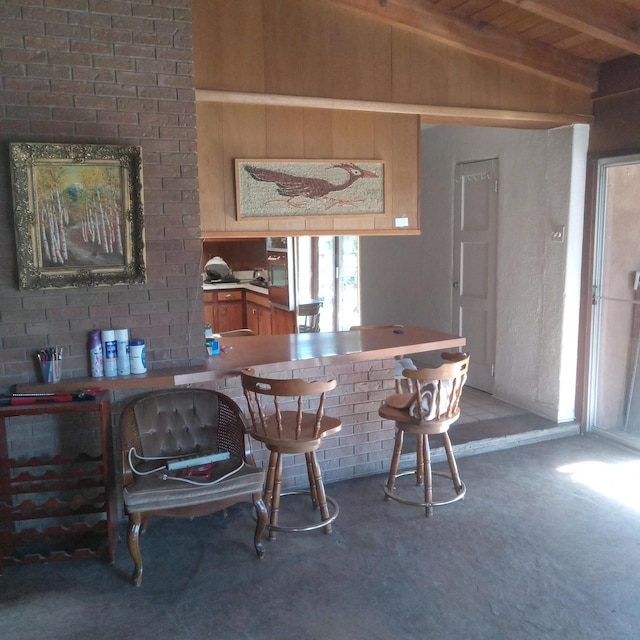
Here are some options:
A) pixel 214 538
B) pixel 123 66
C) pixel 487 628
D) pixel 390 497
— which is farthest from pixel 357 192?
pixel 487 628

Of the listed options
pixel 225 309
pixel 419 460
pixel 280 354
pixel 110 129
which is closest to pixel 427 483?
pixel 419 460

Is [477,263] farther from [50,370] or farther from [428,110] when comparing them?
[50,370]

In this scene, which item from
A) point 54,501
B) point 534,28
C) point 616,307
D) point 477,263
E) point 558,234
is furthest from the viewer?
point 477,263

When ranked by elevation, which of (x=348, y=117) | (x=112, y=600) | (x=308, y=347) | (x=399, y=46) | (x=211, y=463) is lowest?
(x=112, y=600)

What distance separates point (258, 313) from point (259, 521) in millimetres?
3967

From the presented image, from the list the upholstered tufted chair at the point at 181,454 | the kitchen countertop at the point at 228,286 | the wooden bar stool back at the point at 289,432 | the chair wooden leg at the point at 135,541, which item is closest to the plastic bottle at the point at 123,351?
the upholstered tufted chair at the point at 181,454

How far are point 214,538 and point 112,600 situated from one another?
604 millimetres

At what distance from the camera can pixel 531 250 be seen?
4566 millimetres

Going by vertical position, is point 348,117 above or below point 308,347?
above

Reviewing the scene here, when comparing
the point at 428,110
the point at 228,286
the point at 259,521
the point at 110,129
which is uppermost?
the point at 428,110

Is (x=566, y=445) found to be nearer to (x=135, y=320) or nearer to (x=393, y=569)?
(x=393, y=569)

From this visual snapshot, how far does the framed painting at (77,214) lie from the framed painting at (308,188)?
0.69m

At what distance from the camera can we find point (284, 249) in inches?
227

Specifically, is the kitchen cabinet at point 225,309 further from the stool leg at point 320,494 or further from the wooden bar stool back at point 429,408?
the stool leg at point 320,494
